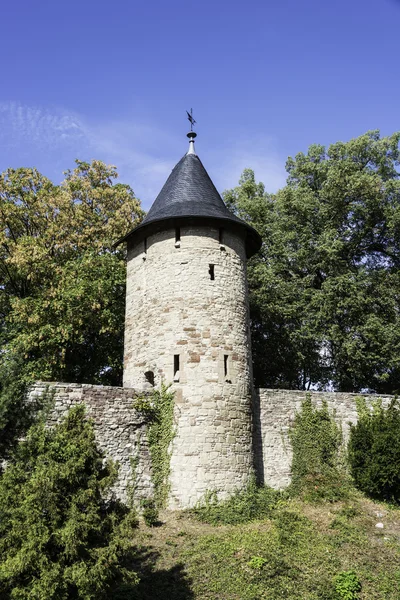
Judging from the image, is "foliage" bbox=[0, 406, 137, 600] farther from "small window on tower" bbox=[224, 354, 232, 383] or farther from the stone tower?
"small window on tower" bbox=[224, 354, 232, 383]

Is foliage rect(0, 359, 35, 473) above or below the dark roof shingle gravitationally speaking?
below

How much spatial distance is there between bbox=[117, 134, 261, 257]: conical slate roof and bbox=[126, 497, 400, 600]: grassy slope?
7088 millimetres

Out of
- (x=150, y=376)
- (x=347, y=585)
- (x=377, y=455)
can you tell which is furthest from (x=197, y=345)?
(x=347, y=585)

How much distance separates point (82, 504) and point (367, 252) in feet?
56.6

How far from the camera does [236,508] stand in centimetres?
1159

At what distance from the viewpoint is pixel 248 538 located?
10266mm

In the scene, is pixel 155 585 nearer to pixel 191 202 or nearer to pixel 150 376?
pixel 150 376

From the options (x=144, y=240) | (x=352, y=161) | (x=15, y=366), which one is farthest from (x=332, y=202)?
(x=15, y=366)

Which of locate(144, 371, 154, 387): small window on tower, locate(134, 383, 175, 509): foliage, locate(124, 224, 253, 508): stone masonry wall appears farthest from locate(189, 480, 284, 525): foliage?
locate(144, 371, 154, 387): small window on tower

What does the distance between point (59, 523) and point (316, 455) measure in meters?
8.61

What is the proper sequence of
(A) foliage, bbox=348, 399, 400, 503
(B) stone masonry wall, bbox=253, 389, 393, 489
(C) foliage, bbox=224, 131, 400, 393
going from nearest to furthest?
(A) foliage, bbox=348, 399, 400, 503
(B) stone masonry wall, bbox=253, 389, 393, 489
(C) foliage, bbox=224, 131, 400, 393

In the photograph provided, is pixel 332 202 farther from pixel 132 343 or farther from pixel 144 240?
pixel 132 343

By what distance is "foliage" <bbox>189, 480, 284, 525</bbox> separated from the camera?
37.2ft

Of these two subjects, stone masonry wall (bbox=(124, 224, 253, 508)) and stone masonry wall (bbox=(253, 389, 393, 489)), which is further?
stone masonry wall (bbox=(253, 389, 393, 489))
